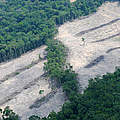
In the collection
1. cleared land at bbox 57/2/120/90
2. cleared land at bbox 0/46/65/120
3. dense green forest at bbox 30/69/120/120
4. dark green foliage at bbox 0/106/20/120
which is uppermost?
dense green forest at bbox 30/69/120/120

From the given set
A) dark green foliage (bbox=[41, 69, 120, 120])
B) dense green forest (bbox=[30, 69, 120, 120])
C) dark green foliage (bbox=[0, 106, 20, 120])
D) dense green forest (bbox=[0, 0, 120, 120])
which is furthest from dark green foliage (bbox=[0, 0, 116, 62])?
dark green foliage (bbox=[41, 69, 120, 120])

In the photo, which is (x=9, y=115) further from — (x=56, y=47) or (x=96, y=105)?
(x=56, y=47)

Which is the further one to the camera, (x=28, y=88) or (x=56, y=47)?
(x=56, y=47)

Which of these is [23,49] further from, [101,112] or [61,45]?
[101,112]

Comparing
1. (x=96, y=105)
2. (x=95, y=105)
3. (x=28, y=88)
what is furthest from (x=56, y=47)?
(x=96, y=105)

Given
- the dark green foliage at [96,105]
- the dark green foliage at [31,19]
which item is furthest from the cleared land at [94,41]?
the dark green foliage at [96,105]

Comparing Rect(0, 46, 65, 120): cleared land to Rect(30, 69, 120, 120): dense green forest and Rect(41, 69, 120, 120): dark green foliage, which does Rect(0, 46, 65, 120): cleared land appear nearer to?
Rect(30, 69, 120, 120): dense green forest

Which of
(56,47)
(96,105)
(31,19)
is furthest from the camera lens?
(31,19)
